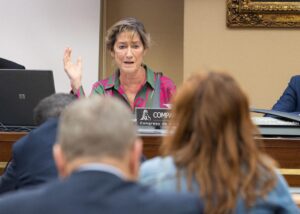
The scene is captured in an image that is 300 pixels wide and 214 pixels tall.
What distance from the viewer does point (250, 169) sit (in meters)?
1.66

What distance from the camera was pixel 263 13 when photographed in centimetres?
492

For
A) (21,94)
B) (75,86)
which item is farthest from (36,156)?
(75,86)

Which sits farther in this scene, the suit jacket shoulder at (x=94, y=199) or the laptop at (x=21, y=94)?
the laptop at (x=21, y=94)

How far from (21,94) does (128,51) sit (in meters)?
0.73

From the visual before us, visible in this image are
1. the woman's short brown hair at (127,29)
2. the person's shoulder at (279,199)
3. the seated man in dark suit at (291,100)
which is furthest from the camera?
the seated man in dark suit at (291,100)

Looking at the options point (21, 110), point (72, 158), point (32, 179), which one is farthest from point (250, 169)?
point (21, 110)

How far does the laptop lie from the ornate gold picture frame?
2.07 meters

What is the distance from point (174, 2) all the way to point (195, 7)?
18.5 inches

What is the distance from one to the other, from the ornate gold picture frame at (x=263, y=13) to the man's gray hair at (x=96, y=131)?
3699mm

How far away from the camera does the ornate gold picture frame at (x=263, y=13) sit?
4.89m

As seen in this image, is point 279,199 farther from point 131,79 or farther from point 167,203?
point 131,79

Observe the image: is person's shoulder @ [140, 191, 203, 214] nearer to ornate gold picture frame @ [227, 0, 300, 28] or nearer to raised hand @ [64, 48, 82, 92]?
raised hand @ [64, 48, 82, 92]

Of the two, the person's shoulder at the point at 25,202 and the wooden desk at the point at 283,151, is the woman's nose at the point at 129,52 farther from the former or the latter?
the person's shoulder at the point at 25,202

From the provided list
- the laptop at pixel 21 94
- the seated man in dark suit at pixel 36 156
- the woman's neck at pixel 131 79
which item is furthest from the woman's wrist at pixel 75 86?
the seated man in dark suit at pixel 36 156
